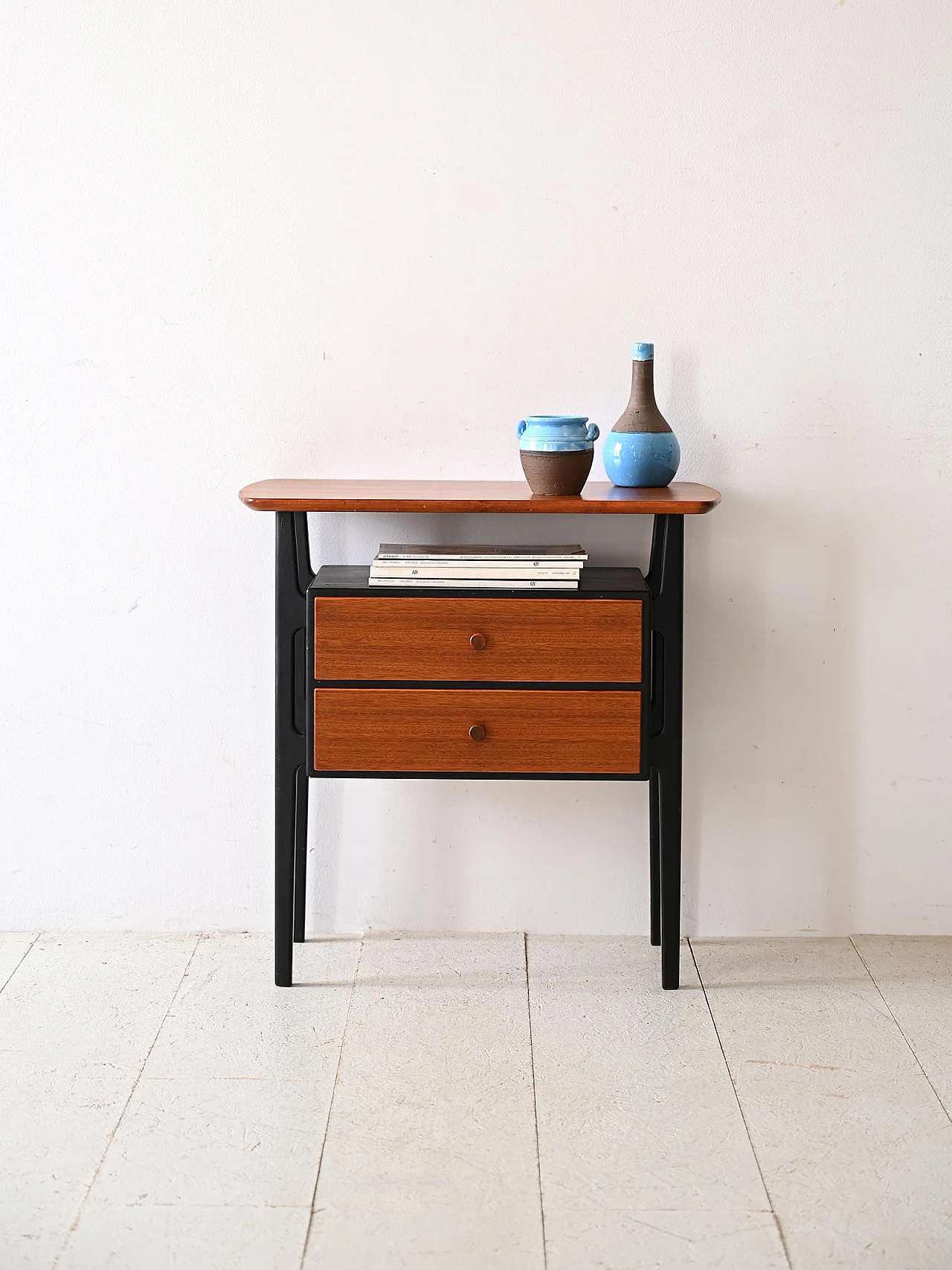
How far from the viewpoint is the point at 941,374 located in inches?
88.4

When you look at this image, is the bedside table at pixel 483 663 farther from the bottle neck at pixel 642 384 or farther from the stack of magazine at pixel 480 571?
the bottle neck at pixel 642 384

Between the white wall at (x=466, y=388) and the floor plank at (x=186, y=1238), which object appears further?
the white wall at (x=466, y=388)

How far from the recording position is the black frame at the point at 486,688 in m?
2.06

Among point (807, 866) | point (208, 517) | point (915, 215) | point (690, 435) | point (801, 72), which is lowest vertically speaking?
point (807, 866)

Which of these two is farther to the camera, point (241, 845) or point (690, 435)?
A: point (241, 845)

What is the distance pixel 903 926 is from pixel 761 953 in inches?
11.9

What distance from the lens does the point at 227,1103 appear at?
1.84 meters

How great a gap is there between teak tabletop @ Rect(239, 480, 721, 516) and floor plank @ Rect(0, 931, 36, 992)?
3.26 ft

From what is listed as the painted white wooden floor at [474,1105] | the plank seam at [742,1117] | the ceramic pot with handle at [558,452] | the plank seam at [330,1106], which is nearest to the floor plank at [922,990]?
the painted white wooden floor at [474,1105]

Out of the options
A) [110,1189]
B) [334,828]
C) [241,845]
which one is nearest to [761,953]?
[334,828]

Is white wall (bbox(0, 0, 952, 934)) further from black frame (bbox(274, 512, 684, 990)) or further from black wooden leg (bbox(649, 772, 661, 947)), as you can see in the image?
black frame (bbox(274, 512, 684, 990))

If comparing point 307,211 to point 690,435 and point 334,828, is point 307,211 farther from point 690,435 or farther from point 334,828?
point 334,828

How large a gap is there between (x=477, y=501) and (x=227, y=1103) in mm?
1002

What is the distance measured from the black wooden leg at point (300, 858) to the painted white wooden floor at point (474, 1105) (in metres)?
0.05
